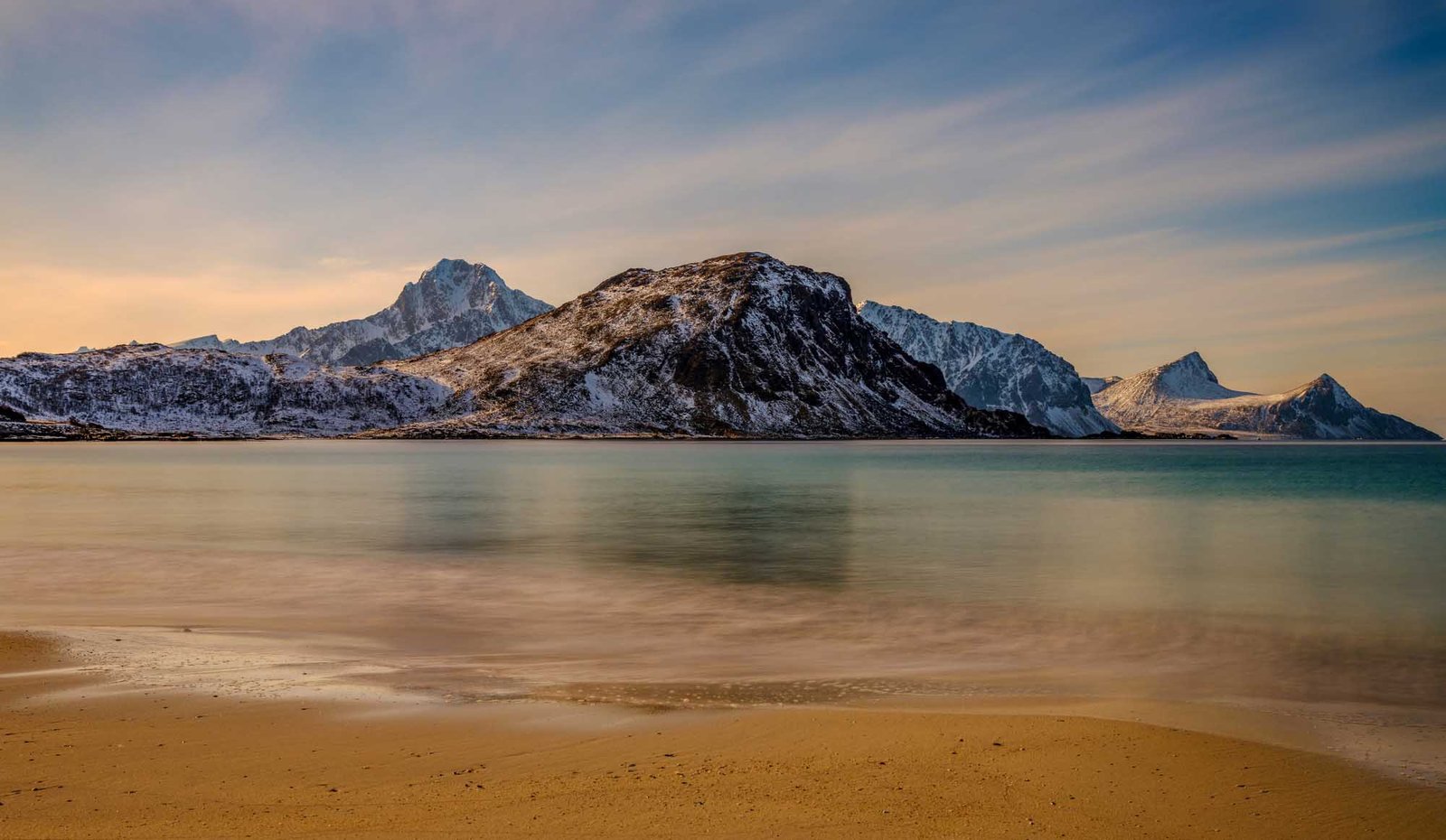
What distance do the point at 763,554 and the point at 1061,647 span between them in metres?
17.5

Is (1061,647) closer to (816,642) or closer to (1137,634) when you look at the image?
(1137,634)

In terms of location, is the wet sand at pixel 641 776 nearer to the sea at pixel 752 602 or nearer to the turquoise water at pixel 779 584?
the sea at pixel 752 602

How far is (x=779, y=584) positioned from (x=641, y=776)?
18.0 meters

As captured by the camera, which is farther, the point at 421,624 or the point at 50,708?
the point at 421,624

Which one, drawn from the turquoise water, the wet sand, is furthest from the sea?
the wet sand

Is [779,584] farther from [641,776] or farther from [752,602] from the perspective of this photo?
[641,776]

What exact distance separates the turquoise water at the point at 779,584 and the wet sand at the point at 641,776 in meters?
2.82

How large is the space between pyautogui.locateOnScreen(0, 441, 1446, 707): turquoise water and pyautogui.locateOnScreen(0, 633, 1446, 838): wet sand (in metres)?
2.82

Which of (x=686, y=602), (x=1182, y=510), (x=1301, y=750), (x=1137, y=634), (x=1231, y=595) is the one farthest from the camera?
(x=1182, y=510)

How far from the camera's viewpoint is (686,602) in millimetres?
23766

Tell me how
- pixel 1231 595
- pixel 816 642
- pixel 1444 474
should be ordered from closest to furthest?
pixel 816 642
pixel 1231 595
pixel 1444 474

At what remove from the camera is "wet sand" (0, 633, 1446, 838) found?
8336mm

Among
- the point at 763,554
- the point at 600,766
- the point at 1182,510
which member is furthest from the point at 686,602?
the point at 1182,510

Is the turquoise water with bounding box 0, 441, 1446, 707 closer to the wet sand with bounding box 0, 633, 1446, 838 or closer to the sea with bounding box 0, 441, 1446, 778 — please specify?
the sea with bounding box 0, 441, 1446, 778
